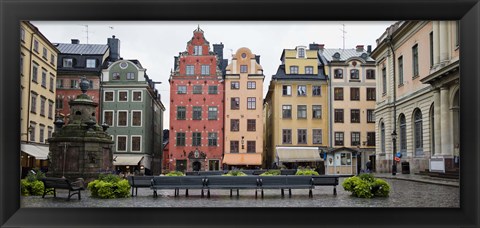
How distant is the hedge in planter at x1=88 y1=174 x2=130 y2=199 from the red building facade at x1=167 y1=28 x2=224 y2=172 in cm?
2325

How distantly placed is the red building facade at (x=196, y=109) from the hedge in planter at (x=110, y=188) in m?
23.2

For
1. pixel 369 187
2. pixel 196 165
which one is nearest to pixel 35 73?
pixel 369 187

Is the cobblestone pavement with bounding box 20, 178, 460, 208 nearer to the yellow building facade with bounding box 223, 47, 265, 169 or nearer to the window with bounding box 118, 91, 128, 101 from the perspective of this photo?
the window with bounding box 118, 91, 128, 101

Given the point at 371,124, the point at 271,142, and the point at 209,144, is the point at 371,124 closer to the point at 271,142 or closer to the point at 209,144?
the point at 271,142

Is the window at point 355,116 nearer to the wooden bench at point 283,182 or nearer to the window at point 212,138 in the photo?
the window at point 212,138

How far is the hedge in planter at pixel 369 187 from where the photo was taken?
1454 centimetres

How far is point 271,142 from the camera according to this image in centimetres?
4266

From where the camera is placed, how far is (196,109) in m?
39.1

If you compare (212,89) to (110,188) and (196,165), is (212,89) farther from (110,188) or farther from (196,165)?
(110,188)
